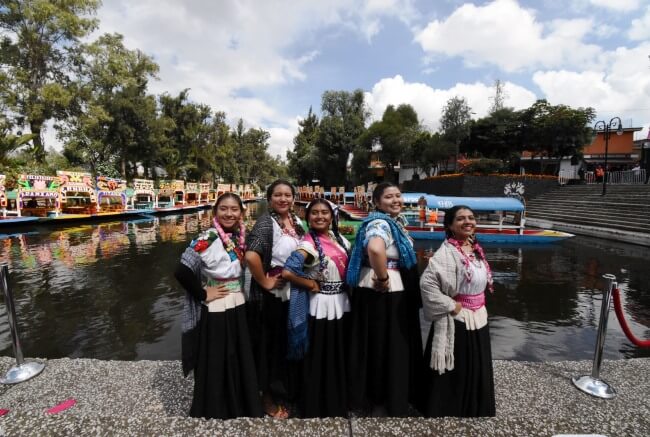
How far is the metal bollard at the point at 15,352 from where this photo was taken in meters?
2.93

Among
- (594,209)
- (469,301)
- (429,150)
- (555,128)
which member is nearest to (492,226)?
(594,209)

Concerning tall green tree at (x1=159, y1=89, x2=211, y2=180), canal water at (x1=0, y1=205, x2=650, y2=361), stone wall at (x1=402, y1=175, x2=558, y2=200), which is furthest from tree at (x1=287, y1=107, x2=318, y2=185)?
canal water at (x1=0, y1=205, x2=650, y2=361)

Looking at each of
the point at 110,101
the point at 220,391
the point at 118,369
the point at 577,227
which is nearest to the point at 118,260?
the point at 118,369

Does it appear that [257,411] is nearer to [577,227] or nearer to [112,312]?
[112,312]

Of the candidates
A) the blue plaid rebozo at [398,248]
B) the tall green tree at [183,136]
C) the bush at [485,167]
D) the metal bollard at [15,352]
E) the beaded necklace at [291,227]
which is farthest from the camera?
the tall green tree at [183,136]

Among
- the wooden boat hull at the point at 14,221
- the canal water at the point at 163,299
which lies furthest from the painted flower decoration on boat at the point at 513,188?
the wooden boat hull at the point at 14,221

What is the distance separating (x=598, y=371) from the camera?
2.83m

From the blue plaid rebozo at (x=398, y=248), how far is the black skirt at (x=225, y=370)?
81 cm

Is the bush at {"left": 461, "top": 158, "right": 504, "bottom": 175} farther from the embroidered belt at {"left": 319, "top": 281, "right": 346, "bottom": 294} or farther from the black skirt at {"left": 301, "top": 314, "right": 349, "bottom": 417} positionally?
the black skirt at {"left": 301, "top": 314, "right": 349, "bottom": 417}

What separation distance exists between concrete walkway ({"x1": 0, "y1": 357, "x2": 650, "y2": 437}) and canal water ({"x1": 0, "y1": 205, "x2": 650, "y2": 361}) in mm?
1601

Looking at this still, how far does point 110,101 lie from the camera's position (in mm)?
28047

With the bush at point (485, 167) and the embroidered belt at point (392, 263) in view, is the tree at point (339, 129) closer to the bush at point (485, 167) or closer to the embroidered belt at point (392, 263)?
the bush at point (485, 167)

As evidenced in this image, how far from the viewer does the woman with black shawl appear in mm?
2451

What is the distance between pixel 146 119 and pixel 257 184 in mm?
40495
